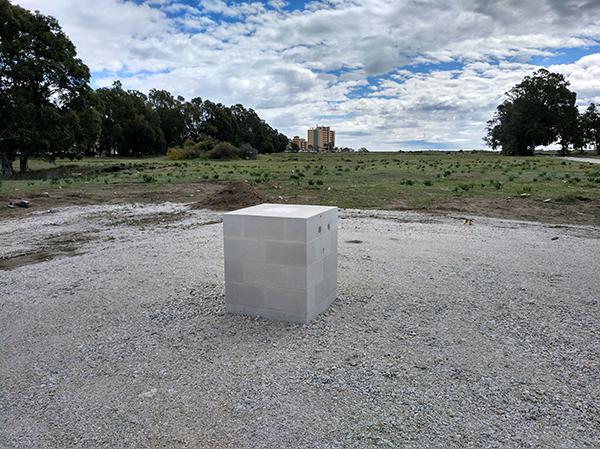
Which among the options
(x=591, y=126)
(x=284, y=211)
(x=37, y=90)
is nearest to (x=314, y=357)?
(x=284, y=211)

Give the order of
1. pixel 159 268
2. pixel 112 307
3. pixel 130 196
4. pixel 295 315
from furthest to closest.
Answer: pixel 130 196 < pixel 159 268 < pixel 112 307 < pixel 295 315

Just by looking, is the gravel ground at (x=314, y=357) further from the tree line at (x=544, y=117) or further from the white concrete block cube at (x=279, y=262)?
the tree line at (x=544, y=117)

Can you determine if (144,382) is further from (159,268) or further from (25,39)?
(25,39)

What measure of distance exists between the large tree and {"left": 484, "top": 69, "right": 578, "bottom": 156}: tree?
51.2 meters

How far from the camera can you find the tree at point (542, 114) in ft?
189

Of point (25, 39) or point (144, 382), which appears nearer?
point (144, 382)

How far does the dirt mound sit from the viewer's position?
1289 cm

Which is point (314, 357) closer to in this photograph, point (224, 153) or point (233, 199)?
point (233, 199)

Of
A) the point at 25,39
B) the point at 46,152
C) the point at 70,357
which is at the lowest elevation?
the point at 70,357

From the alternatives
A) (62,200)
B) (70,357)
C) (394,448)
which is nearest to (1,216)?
(62,200)

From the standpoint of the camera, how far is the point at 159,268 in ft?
22.6

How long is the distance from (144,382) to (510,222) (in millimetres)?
9497

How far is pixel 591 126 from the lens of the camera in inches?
2414

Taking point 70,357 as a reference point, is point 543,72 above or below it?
above
